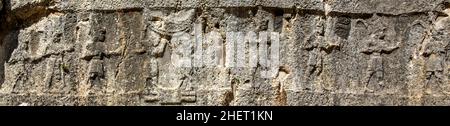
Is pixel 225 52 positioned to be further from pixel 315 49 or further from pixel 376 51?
pixel 376 51

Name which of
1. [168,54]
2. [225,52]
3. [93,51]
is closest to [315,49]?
[225,52]

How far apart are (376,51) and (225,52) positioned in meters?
1.86

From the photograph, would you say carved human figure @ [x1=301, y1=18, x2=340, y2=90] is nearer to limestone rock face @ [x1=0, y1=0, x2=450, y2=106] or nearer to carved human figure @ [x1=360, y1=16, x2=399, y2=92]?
limestone rock face @ [x1=0, y1=0, x2=450, y2=106]

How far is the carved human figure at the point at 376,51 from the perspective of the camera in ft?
42.1

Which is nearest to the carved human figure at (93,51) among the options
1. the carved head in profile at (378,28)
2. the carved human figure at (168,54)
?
the carved human figure at (168,54)

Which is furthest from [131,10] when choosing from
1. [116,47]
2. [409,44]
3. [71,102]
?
[409,44]

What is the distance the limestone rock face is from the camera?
1244 cm

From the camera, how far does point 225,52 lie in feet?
41.0

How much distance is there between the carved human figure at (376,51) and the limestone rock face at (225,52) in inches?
0.5

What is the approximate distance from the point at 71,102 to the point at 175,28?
4.95 ft

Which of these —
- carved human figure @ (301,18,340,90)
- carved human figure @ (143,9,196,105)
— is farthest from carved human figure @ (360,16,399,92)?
carved human figure @ (143,9,196,105)

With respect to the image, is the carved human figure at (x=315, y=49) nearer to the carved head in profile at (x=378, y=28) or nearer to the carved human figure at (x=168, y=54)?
the carved head in profile at (x=378, y=28)

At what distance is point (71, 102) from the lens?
41.4 ft

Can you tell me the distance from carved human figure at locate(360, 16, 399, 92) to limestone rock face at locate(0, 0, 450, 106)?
1 cm
